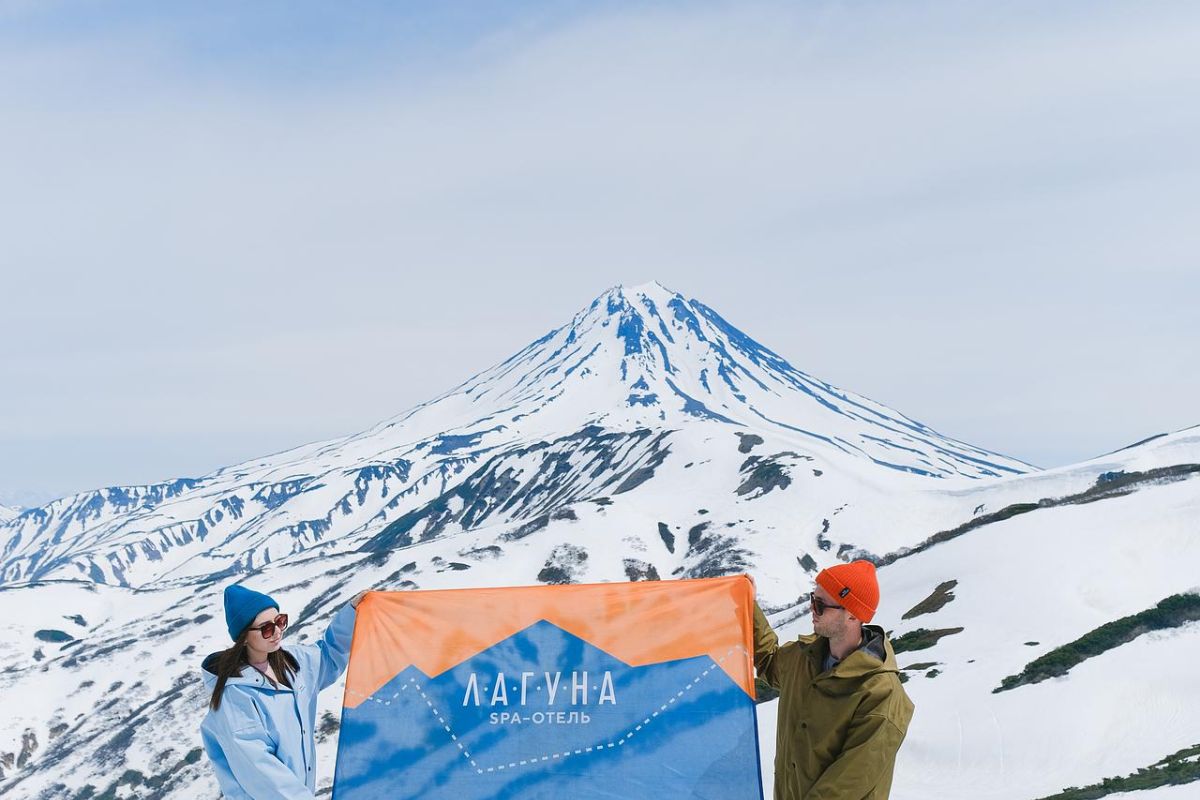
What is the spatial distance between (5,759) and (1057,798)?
103 meters

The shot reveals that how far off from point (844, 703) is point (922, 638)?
24540 millimetres

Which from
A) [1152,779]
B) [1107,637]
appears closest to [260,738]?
[1152,779]

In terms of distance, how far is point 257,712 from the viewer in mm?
5898

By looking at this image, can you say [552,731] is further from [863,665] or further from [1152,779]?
[1152,779]

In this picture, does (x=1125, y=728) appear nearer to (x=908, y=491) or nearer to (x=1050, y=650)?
(x=1050, y=650)

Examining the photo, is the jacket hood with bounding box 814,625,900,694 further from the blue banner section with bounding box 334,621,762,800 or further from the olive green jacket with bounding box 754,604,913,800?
the blue banner section with bounding box 334,621,762,800

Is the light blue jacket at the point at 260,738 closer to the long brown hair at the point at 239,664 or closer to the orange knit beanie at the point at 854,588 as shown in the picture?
the long brown hair at the point at 239,664

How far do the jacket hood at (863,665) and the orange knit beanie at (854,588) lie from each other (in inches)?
5.3

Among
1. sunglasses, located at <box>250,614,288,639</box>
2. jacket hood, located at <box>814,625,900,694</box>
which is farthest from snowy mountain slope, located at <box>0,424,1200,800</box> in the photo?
sunglasses, located at <box>250,614,288,639</box>

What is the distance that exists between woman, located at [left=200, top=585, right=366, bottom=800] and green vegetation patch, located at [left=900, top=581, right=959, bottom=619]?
28338 millimetres

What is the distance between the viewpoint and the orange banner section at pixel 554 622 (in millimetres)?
8750

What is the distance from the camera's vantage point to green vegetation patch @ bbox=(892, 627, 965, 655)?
27781 millimetres

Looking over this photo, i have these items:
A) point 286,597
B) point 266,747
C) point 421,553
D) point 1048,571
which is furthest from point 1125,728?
point 286,597

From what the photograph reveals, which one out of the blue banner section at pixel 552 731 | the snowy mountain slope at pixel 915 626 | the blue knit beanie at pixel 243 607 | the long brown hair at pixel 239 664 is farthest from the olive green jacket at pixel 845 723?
the snowy mountain slope at pixel 915 626
